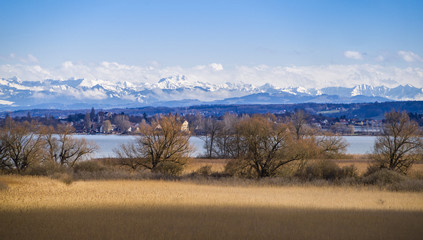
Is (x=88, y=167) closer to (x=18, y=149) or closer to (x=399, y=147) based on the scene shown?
(x=18, y=149)

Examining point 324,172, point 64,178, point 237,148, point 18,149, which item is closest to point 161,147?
point 237,148

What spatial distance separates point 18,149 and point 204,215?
30.4 m

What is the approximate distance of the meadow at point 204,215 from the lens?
50.6 ft

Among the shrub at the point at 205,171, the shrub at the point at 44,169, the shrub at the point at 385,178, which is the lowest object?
the shrub at the point at 205,171

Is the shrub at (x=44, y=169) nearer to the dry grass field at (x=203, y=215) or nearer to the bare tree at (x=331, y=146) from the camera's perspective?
the dry grass field at (x=203, y=215)

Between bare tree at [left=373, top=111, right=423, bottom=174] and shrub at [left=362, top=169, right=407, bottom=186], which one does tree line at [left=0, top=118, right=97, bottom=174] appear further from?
bare tree at [left=373, top=111, right=423, bottom=174]

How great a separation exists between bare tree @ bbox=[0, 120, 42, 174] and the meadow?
16.5m

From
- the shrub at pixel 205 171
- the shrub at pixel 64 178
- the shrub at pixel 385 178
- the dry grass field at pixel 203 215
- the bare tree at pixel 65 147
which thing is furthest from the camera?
the bare tree at pixel 65 147

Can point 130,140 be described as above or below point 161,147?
below

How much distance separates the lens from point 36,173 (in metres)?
38.6

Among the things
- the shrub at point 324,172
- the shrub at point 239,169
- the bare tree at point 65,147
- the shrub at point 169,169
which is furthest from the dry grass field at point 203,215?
the bare tree at point 65,147

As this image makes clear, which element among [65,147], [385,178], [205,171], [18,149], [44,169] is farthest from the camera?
[65,147]

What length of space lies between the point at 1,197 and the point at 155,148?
75.0 feet

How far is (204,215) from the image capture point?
1923cm
